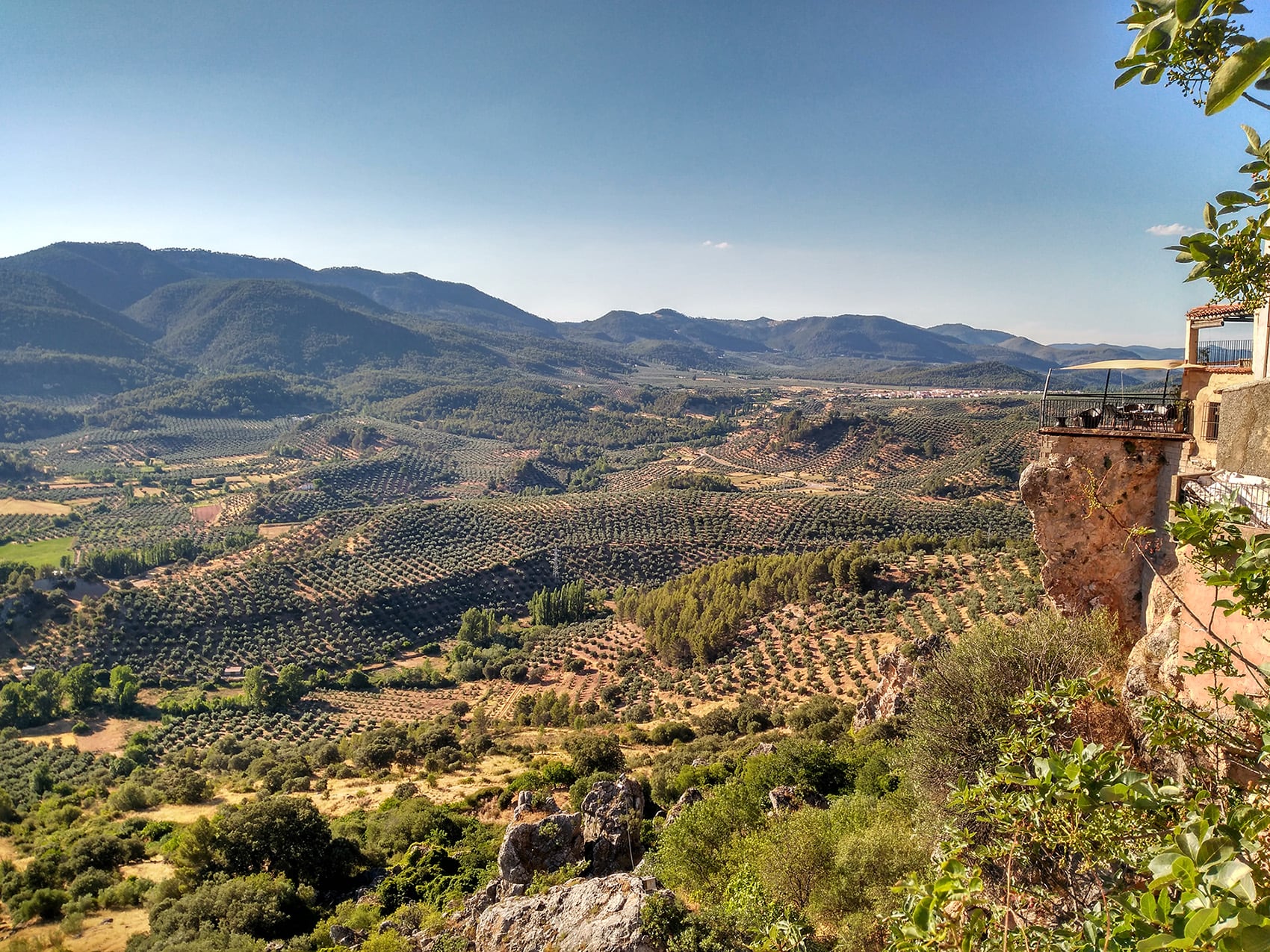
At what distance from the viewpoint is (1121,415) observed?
36.5 ft

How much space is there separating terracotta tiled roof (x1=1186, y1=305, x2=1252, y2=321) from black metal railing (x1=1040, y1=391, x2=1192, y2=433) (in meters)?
1.53

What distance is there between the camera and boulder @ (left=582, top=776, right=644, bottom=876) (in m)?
16.0

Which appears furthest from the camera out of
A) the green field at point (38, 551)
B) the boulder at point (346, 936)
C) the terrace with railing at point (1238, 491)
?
the green field at point (38, 551)

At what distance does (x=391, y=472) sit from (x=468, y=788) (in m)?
102

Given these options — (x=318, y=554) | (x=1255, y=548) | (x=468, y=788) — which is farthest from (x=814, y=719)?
(x=318, y=554)

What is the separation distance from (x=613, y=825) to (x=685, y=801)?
2080mm

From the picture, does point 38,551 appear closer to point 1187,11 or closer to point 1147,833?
point 1147,833

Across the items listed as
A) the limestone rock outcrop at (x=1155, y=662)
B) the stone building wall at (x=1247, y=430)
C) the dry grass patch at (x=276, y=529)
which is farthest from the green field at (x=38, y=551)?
the stone building wall at (x=1247, y=430)

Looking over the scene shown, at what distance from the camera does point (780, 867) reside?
37.8 ft

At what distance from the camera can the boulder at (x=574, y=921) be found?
9477 mm

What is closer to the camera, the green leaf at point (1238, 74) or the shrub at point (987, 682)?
the green leaf at point (1238, 74)

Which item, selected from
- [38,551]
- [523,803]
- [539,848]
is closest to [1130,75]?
[539,848]

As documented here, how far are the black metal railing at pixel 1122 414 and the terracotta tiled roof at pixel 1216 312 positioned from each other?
1.53 meters

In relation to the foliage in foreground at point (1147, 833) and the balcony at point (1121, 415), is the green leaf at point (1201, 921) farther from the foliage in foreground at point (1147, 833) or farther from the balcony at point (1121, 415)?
the balcony at point (1121, 415)
